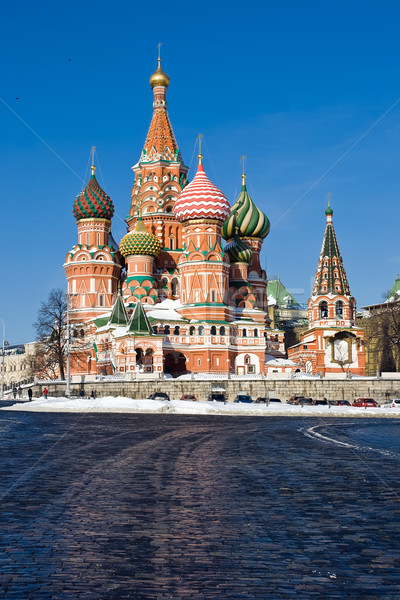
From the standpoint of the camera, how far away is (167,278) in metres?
77.4

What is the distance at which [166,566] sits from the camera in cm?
700

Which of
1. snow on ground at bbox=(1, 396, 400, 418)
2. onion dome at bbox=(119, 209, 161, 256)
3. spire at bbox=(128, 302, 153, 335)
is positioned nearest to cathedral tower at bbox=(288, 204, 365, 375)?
onion dome at bbox=(119, 209, 161, 256)

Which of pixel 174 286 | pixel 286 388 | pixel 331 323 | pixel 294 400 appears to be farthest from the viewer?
pixel 331 323

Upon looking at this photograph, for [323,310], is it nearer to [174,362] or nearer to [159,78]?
[174,362]

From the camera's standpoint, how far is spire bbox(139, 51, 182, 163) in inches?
3201

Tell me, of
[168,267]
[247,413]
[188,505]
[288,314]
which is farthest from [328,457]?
[288,314]

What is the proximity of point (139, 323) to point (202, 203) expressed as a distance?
43.4 ft

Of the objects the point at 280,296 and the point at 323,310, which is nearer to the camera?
the point at 323,310

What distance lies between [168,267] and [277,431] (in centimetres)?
5262

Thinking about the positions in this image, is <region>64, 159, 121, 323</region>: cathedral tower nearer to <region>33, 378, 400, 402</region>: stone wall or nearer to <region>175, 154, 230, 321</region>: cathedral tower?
<region>175, 154, 230, 321</region>: cathedral tower

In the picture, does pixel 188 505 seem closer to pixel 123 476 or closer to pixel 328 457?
pixel 123 476

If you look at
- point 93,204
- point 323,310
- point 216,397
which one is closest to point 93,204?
point 93,204

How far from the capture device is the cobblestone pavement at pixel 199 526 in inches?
254

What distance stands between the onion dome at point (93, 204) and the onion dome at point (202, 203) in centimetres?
1093
